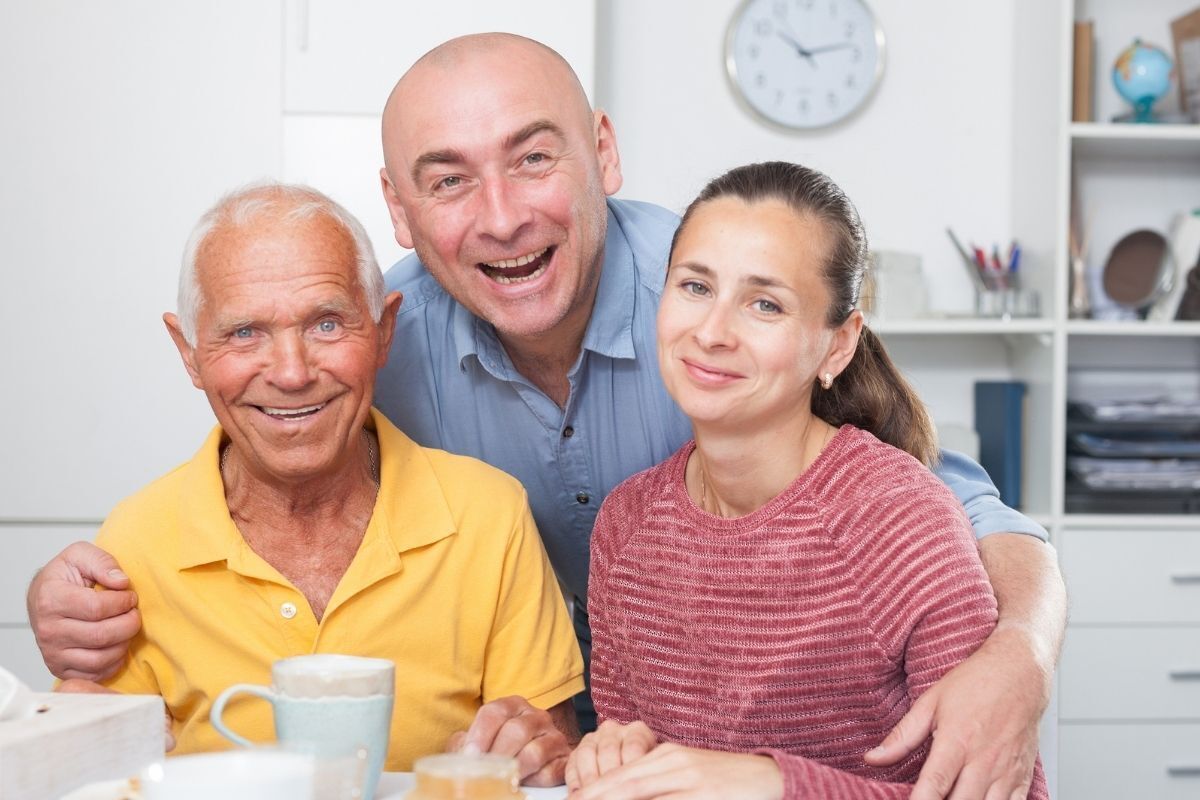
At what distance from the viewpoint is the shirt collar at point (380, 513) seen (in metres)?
1.33

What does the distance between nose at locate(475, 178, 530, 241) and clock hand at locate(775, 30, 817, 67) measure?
77.5 inches

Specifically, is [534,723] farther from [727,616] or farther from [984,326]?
[984,326]

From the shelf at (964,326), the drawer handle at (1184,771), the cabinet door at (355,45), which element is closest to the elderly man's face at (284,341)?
the cabinet door at (355,45)

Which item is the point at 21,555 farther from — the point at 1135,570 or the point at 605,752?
the point at 1135,570

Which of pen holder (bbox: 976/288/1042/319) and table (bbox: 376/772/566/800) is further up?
pen holder (bbox: 976/288/1042/319)

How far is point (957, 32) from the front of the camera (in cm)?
346

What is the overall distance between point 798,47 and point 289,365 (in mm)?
2412

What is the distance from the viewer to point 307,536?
142 centimetres

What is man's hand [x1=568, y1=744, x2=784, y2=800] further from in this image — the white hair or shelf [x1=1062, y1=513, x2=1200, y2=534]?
shelf [x1=1062, y1=513, x2=1200, y2=534]

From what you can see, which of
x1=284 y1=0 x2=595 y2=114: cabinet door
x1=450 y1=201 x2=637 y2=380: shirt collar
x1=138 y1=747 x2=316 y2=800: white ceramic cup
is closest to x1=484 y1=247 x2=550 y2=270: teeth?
x1=450 y1=201 x2=637 y2=380: shirt collar

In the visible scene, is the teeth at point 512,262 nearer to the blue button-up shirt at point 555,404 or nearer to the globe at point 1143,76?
the blue button-up shirt at point 555,404

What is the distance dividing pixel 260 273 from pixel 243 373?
4.1 inches

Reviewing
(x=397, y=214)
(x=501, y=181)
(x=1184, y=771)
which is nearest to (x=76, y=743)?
(x=501, y=181)

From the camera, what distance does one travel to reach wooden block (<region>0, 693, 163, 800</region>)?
2.77 feet
